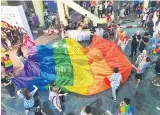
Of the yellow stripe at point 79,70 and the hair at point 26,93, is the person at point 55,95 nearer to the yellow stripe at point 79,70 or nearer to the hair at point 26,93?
the hair at point 26,93

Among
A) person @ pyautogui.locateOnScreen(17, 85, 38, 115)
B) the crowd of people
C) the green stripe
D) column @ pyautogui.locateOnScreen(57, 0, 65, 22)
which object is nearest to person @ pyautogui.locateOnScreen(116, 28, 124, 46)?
the crowd of people

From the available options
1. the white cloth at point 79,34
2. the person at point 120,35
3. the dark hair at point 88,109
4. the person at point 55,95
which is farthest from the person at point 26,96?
the white cloth at point 79,34

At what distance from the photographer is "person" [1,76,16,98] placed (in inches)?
305

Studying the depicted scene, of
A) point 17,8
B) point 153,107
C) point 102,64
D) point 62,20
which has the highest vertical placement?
point 17,8

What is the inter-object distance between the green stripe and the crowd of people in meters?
0.58

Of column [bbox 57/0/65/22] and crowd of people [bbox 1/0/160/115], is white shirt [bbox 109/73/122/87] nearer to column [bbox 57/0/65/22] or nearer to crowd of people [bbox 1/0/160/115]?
crowd of people [bbox 1/0/160/115]

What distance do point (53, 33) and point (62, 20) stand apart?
3.69 ft

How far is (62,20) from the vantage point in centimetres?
1422

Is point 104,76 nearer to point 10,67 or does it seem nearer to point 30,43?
point 10,67

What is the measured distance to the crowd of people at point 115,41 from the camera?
692cm

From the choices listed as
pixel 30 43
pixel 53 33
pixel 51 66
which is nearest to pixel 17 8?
pixel 30 43

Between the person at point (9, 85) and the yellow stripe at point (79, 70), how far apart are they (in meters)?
2.23

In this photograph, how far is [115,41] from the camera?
1173cm

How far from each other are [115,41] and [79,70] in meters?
3.91
